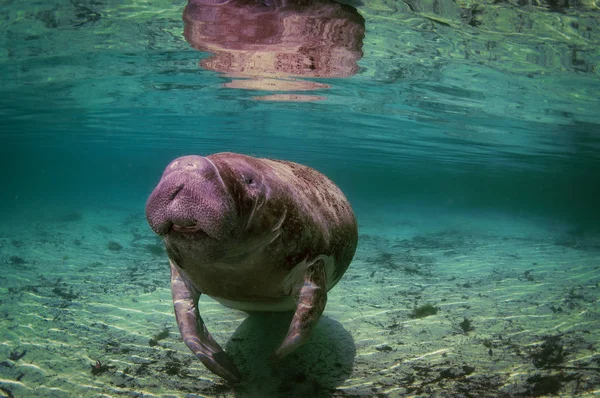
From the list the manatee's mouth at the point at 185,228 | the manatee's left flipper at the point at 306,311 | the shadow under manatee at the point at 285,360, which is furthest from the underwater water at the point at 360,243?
the manatee's mouth at the point at 185,228

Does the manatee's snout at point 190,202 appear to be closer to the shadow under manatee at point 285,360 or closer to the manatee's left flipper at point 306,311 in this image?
the manatee's left flipper at point 306,311

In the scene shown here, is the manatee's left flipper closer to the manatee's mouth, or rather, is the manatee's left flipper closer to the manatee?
the manatee

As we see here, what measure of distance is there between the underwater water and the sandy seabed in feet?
0.10

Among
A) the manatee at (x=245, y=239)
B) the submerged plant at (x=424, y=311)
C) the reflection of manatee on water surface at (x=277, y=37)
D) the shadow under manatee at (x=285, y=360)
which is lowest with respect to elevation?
the submerged plant at (x=424, y=311)

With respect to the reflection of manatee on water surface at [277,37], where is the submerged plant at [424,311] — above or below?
below

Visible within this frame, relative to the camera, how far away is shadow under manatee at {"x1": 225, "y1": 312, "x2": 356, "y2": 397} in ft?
12.6

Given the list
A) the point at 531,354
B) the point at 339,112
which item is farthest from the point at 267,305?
the point at 339,112

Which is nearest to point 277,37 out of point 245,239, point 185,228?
point 245,239

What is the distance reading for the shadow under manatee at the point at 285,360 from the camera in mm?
3848

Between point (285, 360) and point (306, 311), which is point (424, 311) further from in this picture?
point (306, 311)

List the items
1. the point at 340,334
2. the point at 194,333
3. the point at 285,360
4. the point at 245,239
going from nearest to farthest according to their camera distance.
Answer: the point at 245,239 → the point at 194,333 → the point at 285,360 → the point at 340,334

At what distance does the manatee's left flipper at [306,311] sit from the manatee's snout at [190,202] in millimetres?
1098

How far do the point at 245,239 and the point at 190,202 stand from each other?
0.58 m

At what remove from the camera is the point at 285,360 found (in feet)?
14.1
